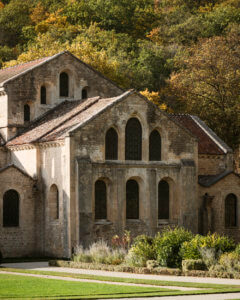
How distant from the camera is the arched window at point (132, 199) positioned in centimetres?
5100

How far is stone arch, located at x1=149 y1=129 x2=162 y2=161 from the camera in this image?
51.8 meters

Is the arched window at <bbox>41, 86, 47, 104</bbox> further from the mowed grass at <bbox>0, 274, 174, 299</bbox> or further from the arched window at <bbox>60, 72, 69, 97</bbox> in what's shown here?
the mowed grass at <bbox>0, 274, 174, 299</bbox>

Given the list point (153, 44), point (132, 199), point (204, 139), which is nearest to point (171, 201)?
point (132, 199)

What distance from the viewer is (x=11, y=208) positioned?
50.6 metres

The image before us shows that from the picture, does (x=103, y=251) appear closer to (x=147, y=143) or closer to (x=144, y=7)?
(x=147, y=143)

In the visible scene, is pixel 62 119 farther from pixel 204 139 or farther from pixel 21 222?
pixel 204 139

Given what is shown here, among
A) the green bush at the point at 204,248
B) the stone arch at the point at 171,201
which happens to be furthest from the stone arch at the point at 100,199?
the green bush at the point at 204,248

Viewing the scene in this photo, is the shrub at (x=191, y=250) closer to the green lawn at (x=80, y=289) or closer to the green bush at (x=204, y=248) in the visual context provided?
the green bush at (x=204, y=248)

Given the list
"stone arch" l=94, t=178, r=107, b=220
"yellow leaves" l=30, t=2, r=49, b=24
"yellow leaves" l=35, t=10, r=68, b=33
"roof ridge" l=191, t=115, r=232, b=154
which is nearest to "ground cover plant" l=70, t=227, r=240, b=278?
"stone arch" l=94, t=178, r=107, b=220

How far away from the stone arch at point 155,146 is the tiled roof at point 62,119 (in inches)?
138

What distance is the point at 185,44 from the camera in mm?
107938

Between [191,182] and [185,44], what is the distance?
58.3 metres

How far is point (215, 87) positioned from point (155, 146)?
22588 millimetres

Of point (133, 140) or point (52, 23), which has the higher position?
point (52, 23)
